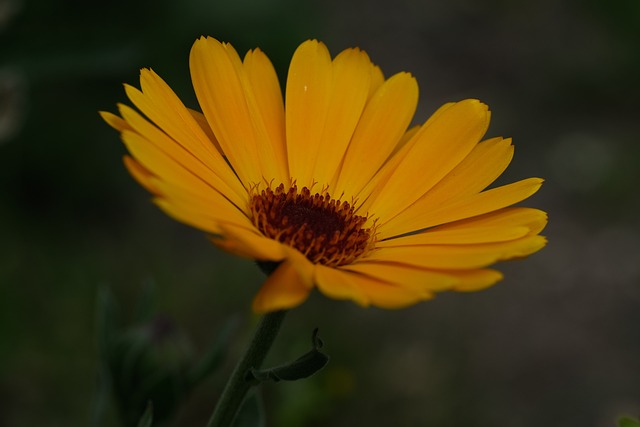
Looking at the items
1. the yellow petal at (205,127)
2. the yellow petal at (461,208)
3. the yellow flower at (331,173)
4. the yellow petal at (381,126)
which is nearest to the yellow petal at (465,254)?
the yellow flower at (331,173)

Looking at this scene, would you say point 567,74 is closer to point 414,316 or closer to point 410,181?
point 414,316

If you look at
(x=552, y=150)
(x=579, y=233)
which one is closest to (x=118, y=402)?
(x=579, y=233)

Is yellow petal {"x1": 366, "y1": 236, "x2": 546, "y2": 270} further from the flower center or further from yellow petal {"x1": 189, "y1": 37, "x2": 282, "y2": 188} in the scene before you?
yellow petal {"x1": 189, "y1": 37, "x2": 282, "y2": 188}

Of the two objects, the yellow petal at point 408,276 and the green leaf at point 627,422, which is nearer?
the yellow petal at point 408,276

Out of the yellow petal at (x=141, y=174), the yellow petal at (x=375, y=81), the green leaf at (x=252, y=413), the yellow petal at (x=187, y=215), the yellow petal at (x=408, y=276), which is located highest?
the yellow petal at (x=141, y=174)

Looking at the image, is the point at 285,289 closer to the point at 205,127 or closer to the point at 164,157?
the point at 164,157

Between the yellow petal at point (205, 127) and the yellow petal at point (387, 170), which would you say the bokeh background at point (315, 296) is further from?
the yellow petal at point (205, 127)

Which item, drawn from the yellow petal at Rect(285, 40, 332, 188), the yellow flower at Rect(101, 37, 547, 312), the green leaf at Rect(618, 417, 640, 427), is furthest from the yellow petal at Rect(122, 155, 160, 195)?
the green leaf at Rect(618, 417, 640, 427)
